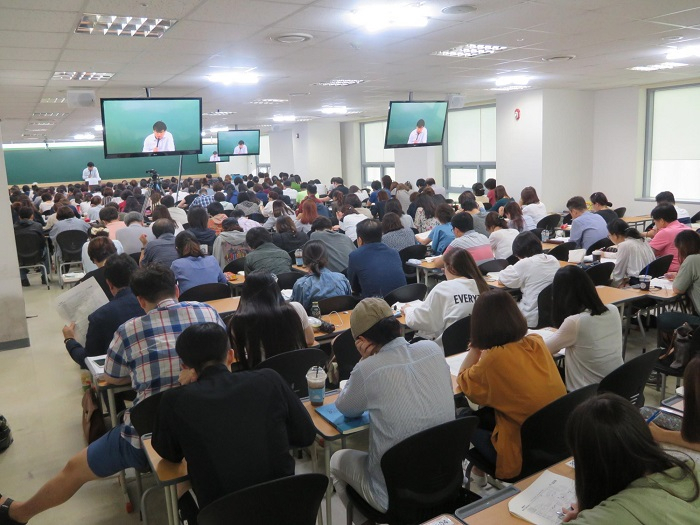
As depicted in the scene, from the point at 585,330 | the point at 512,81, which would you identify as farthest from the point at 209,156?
the point at 585,330

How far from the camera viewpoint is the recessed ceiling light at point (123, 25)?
435 cm

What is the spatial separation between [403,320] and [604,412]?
2.80m

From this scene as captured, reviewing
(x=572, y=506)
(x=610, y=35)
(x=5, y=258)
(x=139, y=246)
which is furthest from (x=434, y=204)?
(x=572, y=506)

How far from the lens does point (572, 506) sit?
6.28ft

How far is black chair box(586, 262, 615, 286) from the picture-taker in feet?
18.0

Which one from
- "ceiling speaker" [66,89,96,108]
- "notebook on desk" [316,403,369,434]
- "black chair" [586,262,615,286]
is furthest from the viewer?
"ceiling speaker" [66,89,96,108]

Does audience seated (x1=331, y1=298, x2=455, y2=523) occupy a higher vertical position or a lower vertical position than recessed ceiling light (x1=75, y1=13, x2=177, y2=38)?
lower

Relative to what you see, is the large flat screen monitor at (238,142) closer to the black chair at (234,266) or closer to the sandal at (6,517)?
the black chair at (234,266)

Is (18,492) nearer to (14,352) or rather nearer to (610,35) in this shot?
(14,352)

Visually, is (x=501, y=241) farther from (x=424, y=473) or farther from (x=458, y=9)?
(x=424, y=473)

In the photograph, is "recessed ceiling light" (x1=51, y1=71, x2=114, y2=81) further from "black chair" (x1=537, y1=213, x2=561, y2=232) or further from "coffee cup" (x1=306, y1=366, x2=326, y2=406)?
"black chair" (x1=537, y1=213, x2=561, y2=232)

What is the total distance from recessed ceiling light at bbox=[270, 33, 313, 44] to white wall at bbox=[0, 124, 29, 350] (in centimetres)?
315

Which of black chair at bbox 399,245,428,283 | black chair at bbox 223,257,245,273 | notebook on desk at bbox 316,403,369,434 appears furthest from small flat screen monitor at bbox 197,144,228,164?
notebook on desk at bbox 316,403,369,434

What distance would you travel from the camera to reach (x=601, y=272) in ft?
18.1
